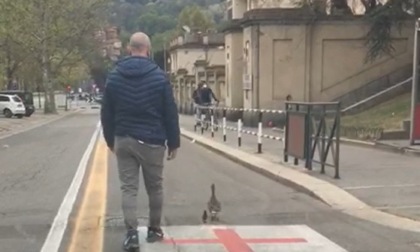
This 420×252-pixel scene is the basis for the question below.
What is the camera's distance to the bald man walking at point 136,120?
7062mm

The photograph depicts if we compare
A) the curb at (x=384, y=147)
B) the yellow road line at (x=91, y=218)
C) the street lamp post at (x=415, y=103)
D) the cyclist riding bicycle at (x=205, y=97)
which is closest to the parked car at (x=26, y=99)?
the cyclist riding bicycle at (x=205, y=97)

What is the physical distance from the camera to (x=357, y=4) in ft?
122

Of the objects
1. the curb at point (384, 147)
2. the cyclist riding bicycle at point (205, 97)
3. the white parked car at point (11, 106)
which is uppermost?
the cyclist riding bicycle at point (205, 97)

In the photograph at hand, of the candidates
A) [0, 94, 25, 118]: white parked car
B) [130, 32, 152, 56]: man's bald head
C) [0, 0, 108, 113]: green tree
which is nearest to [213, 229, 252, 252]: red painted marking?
[130, 32, 152, 56]: man's bald head

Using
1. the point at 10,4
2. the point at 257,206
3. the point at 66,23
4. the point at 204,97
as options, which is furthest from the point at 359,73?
the point at 66,23

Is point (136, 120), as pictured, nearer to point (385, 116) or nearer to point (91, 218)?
point (91, 218)

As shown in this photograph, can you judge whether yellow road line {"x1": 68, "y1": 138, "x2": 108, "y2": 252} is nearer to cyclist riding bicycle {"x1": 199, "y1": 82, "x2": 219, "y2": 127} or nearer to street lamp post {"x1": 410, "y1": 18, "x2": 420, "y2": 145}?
street lamp post {"x1": 410, "y1": 18, "x2": 420, "y2": 145}

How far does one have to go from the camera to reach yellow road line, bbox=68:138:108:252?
755cm

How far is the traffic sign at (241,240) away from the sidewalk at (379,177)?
1.78m

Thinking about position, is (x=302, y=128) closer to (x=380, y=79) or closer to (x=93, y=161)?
(x=93, y=161)

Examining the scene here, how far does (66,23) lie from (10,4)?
34.7 metres

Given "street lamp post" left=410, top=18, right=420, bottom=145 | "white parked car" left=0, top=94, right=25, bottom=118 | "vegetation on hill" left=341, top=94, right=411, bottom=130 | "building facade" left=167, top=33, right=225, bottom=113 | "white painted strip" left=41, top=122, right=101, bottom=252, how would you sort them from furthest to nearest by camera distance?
"white parked car" left=0, top=94, right=25, bottom=118, "building facade" left=167, top=33, right=225, bottom=113, "vegetation on hill" left=341, top=94, right=411, bottom=130, "street lamp post" left=410, top=18, right=420, bottom=145, "white painted strip" left=41, top=122, right=101, bottom=252

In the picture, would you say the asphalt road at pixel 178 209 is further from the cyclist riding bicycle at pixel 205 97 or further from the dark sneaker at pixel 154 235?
the cyclist riding bicycle at pixel 205 97

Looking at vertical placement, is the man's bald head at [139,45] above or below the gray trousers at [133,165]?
above
